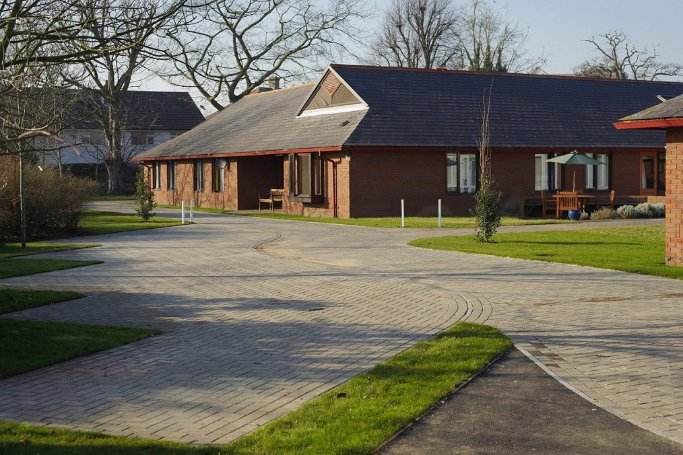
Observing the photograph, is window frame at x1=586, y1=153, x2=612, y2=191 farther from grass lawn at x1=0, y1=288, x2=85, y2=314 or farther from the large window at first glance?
grass lawn at x1=0, y1=288, x2=85, y2=314

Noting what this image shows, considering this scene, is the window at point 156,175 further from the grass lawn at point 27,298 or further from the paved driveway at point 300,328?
the grass lawn at point 27,298

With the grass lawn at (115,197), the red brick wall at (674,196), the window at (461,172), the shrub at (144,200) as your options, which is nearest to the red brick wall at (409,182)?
the window at (461,172)

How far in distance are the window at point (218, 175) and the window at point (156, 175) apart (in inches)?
336

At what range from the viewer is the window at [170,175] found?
52.4 metres

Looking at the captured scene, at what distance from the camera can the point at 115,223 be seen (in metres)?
33.6

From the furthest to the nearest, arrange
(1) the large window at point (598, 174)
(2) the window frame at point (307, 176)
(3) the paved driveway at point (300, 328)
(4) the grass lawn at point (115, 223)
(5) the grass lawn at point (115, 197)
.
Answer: (5) the grass lawn at point (115, 197) → (1) the large window at point (598, 174) → (2) the window frame at point (307, 176) → (4) the grass lawn at point (115, 223) → (3) the paved driveway at point (300, 328)

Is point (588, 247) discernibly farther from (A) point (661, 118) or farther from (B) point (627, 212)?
(B) point (627, 212)

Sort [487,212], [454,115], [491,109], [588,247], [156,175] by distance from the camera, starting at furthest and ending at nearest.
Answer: [156,175] < [491,109] < [454,115] < [487,212] < [588,247]

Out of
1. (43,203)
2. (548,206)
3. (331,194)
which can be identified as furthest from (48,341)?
(548,206)

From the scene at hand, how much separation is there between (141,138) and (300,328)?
69.6 meters

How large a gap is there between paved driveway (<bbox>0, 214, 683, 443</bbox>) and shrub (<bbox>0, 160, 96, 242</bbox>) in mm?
5213

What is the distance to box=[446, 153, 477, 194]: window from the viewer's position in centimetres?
3756

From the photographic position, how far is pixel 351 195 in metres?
35.2

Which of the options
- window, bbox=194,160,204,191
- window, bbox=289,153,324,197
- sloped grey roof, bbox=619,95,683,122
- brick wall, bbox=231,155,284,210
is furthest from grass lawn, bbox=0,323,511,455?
window, bbox=194,160,204,191
